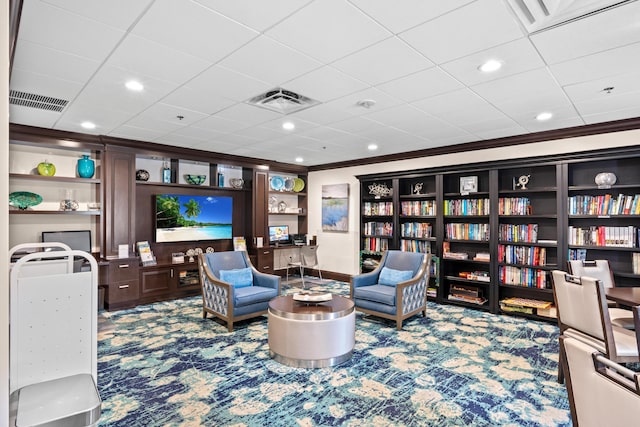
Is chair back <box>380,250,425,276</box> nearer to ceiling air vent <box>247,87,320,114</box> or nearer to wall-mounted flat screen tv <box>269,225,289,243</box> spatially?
ceiling air vent <box>247,87,320,114</box>

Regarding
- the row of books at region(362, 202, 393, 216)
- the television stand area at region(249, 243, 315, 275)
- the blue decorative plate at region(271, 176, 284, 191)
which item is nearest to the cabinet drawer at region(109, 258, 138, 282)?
the television stand area at region(249, 243, 315, 275)

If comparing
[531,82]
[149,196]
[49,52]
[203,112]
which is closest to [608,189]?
[531,82]

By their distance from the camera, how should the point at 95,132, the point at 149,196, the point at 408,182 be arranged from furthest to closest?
1. the point at 408,182
2. the point at 149,196
3. the point at 95,132

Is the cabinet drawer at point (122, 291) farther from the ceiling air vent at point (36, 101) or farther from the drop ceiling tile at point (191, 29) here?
the drop ceiling tile at point (191, 29)

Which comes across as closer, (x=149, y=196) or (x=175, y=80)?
(x=175, y=80)

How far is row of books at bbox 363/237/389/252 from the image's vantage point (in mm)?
6555

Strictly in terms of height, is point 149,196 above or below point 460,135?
below

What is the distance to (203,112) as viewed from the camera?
3912mm

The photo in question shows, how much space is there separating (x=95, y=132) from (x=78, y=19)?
324 cm

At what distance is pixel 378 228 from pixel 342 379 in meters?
3.98

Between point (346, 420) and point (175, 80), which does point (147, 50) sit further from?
point (346, 420)

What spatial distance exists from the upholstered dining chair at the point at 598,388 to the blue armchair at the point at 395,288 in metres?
3.00

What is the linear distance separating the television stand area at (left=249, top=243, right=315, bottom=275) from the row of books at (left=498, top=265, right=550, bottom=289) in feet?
12.8

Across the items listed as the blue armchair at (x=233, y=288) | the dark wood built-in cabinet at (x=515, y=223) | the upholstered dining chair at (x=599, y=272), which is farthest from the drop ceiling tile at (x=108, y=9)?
the dark wood built-in cabinet at (x=515, y=223)
